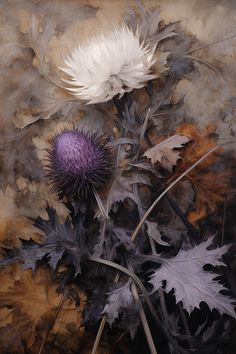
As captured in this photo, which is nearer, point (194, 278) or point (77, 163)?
point (194, 278)

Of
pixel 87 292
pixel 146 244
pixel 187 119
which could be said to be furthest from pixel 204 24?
pixel 87 292

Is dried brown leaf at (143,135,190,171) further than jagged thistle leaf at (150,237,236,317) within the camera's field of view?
Yes

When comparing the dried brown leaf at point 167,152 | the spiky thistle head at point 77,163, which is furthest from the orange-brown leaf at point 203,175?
the spiky thistle head at point 77,163

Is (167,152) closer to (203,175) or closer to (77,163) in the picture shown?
(203,175)

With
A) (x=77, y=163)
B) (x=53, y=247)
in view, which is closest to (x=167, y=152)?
(x=77, y=163)

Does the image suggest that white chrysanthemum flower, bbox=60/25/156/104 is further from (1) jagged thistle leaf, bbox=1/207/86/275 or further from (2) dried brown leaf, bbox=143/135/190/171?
(1) jagged thistle leaf, bbox=1/207/86/275

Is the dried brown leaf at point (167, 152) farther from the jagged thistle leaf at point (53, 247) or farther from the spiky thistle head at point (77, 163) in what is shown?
the jagged thistle leaf at point (53, 247)

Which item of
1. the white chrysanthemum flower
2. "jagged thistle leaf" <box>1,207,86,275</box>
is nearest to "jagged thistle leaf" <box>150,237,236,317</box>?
"jagged thistle leaf" <box>1,207,86,275</box>
